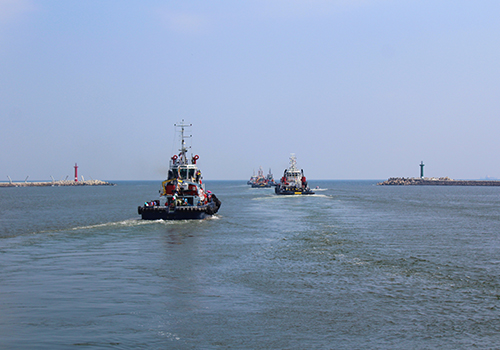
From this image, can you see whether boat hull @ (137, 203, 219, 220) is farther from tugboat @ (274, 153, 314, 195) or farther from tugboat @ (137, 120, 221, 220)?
tugboat @ (274, 153, 314, 195)

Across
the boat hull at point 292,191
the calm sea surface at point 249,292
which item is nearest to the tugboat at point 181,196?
the calm sea surface at point 249,292

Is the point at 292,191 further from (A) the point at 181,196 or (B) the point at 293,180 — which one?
(A) the point at 181,196

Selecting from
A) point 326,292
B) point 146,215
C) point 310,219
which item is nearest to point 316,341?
point 326,292

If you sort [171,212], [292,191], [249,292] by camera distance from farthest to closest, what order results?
[292,191] → [171,212] → [249,292]

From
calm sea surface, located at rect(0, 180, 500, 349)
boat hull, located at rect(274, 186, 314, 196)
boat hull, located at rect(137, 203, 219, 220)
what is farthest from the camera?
boat hull, located at rect(274, 186, 314, 196)

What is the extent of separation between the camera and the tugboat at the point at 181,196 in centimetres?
5341


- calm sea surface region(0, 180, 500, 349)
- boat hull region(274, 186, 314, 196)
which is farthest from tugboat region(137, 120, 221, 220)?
boat hull region(274, 186, 314, 196)

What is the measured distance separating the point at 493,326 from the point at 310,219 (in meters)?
44.1

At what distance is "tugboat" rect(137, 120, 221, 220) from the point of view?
53.4 metres

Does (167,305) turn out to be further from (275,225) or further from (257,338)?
(275,225)

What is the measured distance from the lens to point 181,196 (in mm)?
55812

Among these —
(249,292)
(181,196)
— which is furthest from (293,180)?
(249,292)

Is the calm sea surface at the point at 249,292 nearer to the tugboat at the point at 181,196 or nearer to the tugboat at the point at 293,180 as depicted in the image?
the tugboat at the point at 181,196

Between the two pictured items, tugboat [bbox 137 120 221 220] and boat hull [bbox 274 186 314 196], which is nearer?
tugboat [bbox 137 120 221 220]
